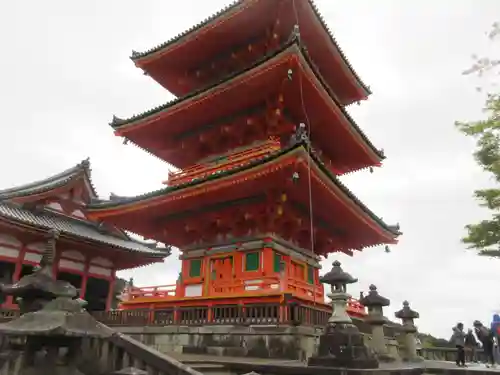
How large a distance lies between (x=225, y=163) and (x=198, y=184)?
1.87 metres

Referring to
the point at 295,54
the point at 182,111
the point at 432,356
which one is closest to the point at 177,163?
the point at 182,111

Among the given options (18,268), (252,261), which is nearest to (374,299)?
(252,261)

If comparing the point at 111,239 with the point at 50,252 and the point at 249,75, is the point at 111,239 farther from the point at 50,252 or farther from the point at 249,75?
the point at 50,252

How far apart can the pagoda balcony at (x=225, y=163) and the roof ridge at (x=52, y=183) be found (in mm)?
9423

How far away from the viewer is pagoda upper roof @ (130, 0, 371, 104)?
14.9m

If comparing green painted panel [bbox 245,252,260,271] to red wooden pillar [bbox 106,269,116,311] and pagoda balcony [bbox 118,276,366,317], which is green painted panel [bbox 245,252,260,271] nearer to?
pagoda balcony [bbox 118,276,366,317]

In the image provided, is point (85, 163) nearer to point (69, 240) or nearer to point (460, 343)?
point (69, 240)

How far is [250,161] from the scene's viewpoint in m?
13.0

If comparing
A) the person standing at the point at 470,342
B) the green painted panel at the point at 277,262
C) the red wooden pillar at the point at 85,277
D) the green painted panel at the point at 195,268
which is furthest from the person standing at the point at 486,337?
the red wooden pillar at the point at 85,277

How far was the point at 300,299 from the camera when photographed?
1084 cm

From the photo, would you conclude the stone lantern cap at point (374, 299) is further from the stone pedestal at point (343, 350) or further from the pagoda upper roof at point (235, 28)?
the pagoda upper roof at point (235, 28)

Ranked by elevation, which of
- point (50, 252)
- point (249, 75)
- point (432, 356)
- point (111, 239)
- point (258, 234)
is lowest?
point (432, 356)

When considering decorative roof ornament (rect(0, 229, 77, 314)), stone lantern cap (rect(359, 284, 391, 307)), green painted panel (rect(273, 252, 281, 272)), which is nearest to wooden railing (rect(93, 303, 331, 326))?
stone lantern cap (rect(359, 284, 391, 307))

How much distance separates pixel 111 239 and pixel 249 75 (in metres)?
14.6
